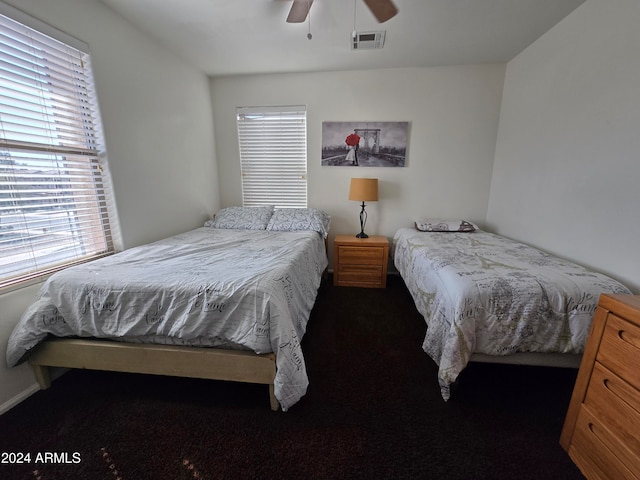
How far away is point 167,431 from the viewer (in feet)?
4.19

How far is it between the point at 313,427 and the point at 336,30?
9.25ft

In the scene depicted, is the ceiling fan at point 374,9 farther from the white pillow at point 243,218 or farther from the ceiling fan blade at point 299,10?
the white pillow at point 243,218

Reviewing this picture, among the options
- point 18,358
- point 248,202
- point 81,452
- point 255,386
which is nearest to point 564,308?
point 255,386

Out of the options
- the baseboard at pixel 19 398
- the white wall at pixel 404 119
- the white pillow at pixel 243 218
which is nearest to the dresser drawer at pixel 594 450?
the white wall at pixel 404 119

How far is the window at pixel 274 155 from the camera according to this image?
314 cm

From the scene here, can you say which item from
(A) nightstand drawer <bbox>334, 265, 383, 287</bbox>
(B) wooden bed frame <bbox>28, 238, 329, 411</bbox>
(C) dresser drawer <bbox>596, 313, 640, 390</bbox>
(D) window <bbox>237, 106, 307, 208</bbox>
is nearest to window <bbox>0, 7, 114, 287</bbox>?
(B) wooden bed frame <bbox>28, 238, 329, 411</bbox>

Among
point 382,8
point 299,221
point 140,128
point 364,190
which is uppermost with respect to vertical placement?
point 382,8

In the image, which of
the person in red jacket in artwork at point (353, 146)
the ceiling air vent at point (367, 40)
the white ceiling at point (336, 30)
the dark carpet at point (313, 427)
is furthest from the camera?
the person in red jacket in artwork at point (353, 146)

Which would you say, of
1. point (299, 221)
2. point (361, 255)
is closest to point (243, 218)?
point (299, 221)

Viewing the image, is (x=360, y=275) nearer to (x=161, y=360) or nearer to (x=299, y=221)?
(x=299, y=221)

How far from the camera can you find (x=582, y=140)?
1.84 metres

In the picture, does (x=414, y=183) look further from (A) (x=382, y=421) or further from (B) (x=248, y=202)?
(A) (x=382, y=421)

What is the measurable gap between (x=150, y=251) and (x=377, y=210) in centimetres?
241

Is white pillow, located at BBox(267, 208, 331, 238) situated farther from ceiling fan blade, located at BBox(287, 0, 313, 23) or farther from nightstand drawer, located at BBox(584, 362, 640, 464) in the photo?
nightstand drawer, located at BBox(584, 362, 640, 464)
